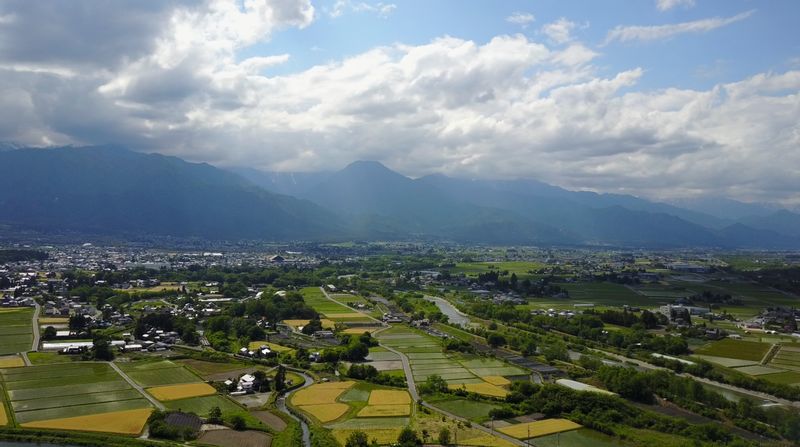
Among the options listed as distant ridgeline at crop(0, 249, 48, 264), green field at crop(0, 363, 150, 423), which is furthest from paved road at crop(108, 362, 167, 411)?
distant ridgeline at crop(0, 249, 48, 264)

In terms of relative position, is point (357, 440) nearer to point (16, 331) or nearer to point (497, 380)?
point (497, 380)

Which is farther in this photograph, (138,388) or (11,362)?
(11,362)

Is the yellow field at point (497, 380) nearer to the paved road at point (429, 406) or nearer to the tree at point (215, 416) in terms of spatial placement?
the paved road at point (429, 406)

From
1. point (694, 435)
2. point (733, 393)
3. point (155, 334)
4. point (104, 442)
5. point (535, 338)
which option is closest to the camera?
point (104, 442)

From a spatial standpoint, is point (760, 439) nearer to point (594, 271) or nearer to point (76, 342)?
point (76, 342)

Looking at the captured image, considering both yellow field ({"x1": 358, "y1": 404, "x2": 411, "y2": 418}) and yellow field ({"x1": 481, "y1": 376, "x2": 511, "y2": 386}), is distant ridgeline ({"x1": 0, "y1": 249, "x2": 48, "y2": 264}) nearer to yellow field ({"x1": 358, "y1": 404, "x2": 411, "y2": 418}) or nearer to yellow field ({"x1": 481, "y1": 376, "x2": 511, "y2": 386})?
yellow field ({"x1": 358, "y1": 404, "x2": 411, "y2": 418})

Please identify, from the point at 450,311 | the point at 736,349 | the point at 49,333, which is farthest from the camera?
the point at 450,311

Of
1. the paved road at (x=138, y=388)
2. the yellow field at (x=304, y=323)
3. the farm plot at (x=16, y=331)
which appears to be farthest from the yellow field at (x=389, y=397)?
the farm plot at (x=16, y=331)

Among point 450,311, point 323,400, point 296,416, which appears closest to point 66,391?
point 296,416

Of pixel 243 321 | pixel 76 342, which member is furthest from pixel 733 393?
pixel 76 342
